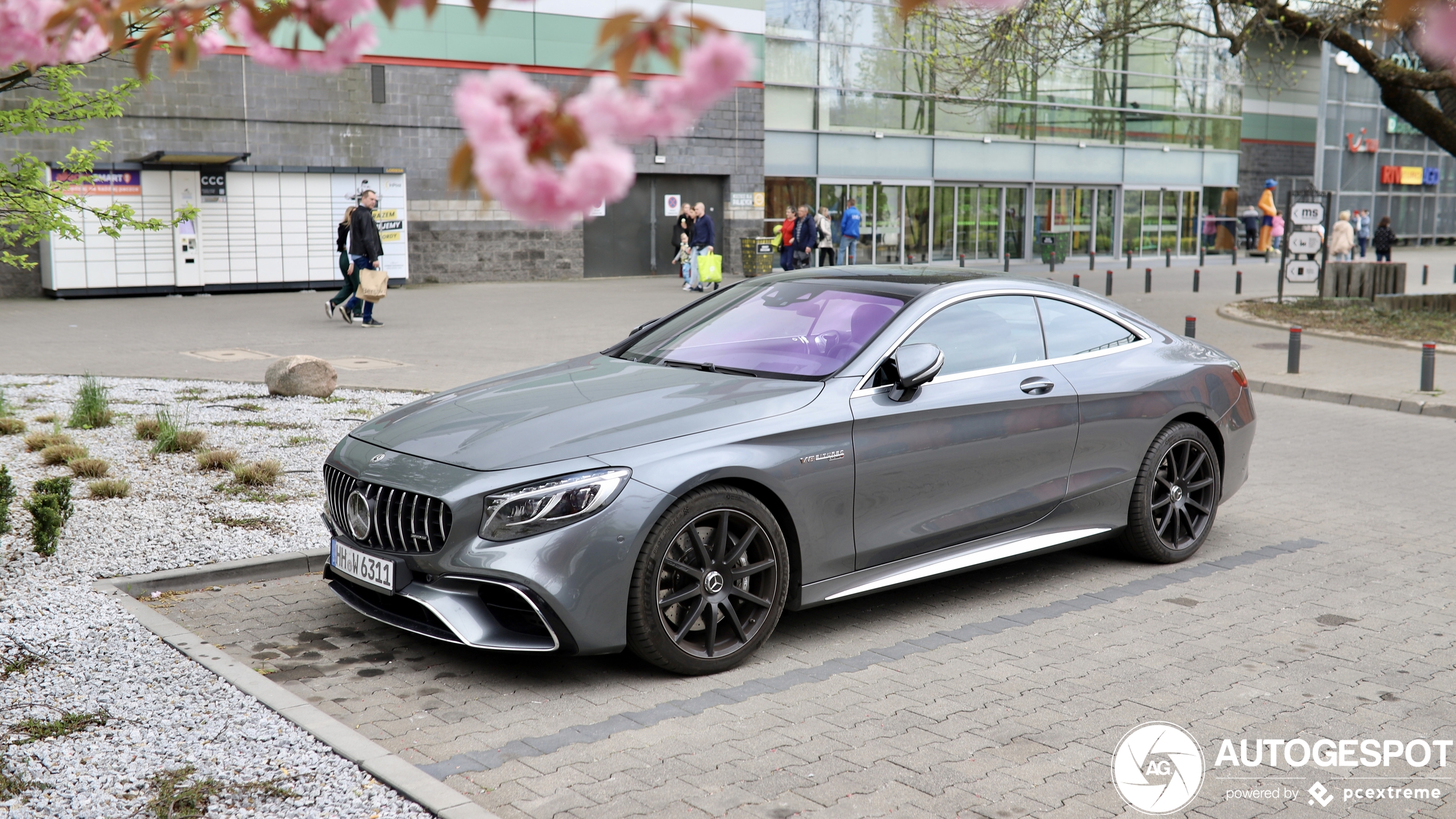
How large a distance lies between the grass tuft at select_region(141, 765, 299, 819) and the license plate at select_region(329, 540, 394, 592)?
105cm

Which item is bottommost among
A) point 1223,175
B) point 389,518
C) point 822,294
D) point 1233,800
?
point 1233,800

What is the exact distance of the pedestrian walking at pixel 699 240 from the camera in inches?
1051

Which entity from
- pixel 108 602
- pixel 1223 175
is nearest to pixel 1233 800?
pixel 108 602

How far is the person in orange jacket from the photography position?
1768 inches

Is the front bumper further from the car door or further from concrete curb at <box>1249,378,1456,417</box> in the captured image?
concrete curb at <box>1249,378,1456,417</box>

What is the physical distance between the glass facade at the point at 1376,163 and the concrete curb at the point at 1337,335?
3192cm

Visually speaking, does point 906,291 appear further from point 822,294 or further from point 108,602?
point 108,602

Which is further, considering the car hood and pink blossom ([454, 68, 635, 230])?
the car hood

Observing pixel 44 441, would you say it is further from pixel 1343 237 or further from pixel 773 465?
pixel 1343 237

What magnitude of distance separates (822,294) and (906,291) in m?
0.41

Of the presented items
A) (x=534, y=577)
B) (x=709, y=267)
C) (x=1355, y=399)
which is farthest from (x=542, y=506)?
(x=709, y=267)

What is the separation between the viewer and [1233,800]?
13.0 ft

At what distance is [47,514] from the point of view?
6.10 metres

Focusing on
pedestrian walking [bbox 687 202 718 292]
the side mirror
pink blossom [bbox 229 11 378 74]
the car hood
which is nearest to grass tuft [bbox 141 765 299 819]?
the car hood
